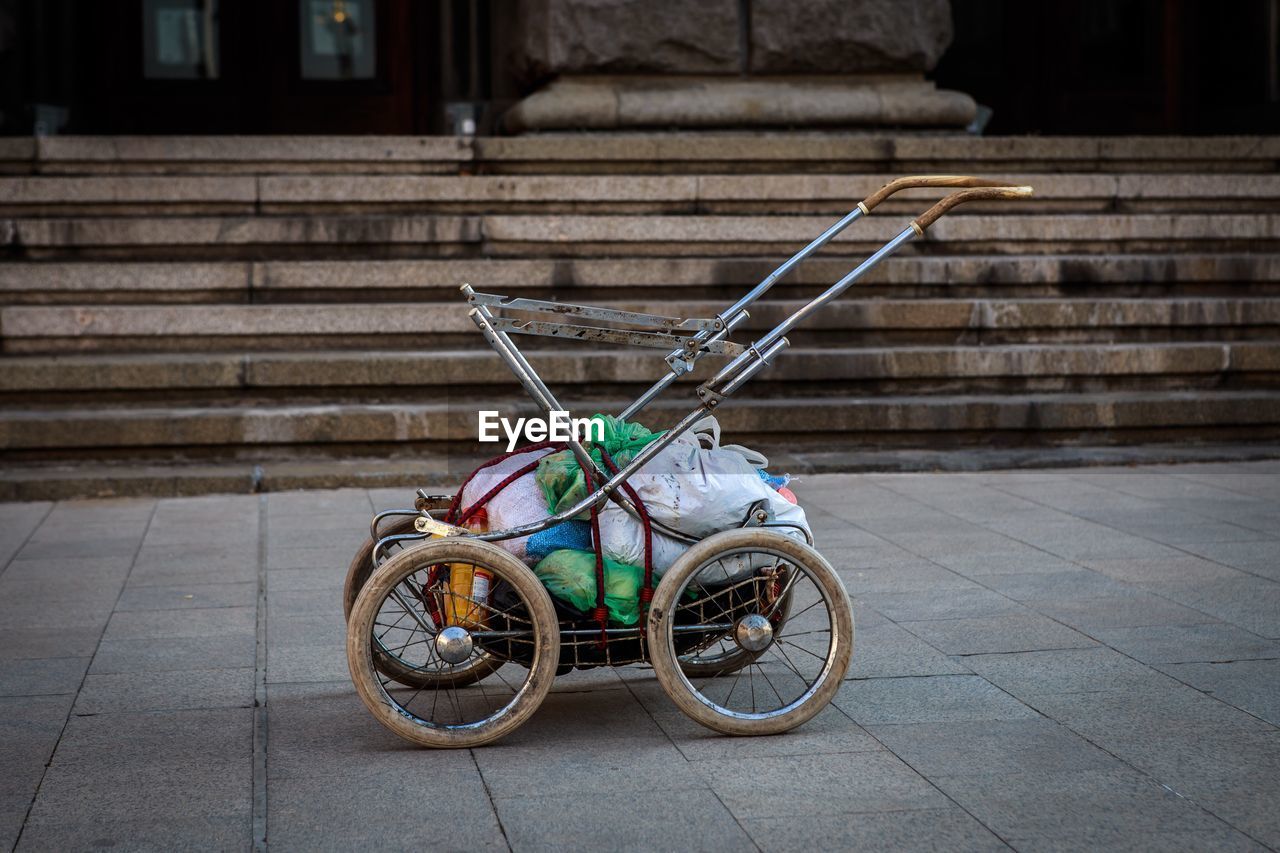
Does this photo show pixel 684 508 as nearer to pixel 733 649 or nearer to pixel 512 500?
pixel 512 500

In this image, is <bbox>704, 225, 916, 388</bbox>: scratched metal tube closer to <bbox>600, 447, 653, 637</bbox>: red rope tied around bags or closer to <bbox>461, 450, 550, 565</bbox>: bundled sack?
A: <bbox>600, 447, 653, 637</bbox>: red rope tied around bags

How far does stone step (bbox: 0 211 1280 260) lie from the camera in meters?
10.3

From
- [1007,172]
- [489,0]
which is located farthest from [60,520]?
[489,0]

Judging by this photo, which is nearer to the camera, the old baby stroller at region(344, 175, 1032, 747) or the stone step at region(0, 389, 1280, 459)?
the old baby stroller at region(344, 175, 1032, 747)

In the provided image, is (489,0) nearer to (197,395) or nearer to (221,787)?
(197,395)

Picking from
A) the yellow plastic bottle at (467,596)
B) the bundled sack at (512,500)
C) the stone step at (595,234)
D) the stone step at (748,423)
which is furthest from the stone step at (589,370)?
the yellow plastic bottle at (467,596)

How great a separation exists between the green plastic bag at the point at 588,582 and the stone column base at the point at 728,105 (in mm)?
7343

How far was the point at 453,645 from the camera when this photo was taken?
4.44 metres

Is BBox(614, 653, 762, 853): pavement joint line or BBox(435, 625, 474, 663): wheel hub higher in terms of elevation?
BBox(435, 625, 474, 663): wheel hub

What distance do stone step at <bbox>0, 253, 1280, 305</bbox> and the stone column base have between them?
141 cm

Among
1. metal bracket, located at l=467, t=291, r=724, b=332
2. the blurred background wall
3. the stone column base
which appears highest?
the blurred background wall

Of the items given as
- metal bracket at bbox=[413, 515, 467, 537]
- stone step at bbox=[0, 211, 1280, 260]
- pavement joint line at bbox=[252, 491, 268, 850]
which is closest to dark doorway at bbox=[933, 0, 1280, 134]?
stone step at bbox=[0, 211, 1280, 260]

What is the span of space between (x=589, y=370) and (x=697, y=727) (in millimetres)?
5286

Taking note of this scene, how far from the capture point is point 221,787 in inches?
163
